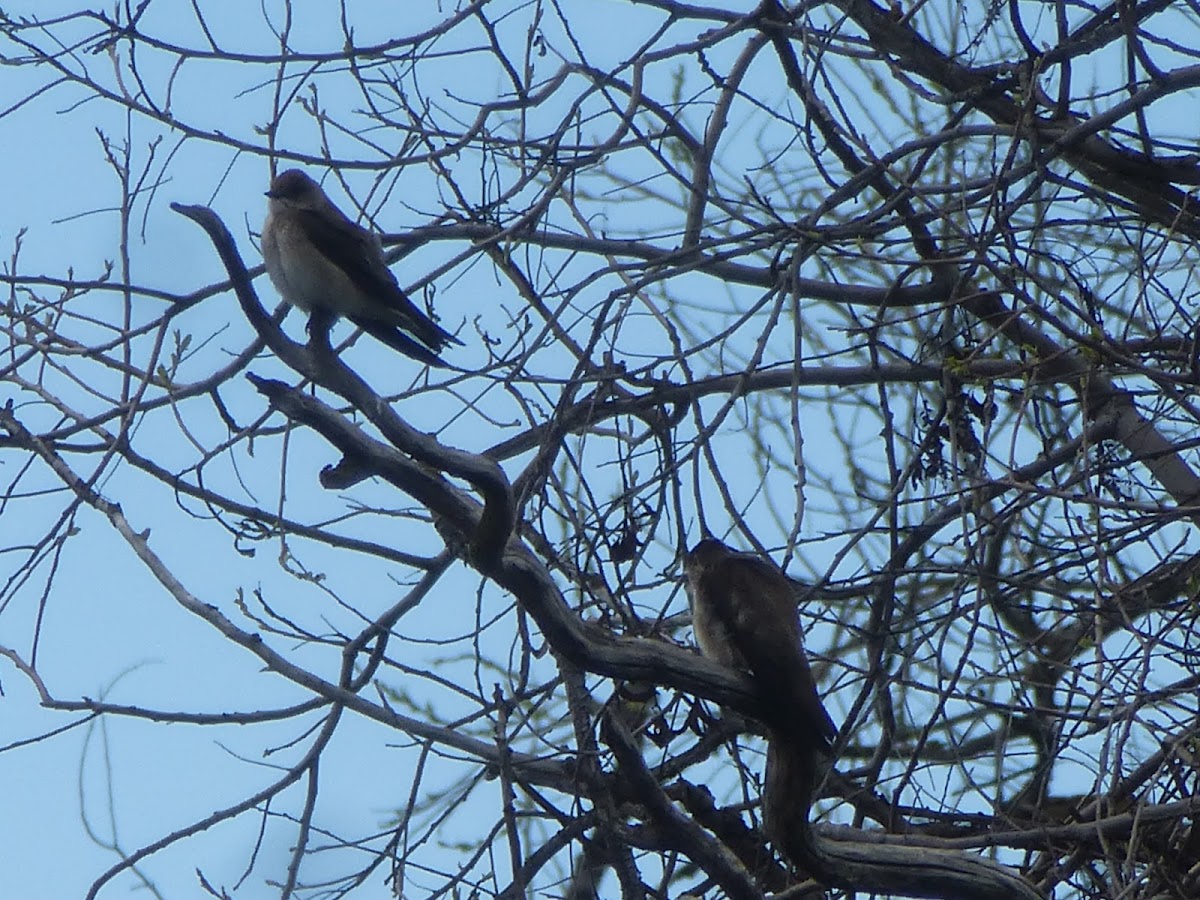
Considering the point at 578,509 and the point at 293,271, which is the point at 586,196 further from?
the point at 578,509

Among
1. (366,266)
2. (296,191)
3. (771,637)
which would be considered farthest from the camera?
(296,191)

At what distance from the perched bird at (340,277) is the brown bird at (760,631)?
4.26ft

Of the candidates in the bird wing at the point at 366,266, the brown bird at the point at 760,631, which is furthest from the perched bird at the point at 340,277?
the brown bird at the point at 760,631

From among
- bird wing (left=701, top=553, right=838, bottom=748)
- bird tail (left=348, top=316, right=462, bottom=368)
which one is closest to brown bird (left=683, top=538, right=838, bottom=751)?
bird wing (left=701, top=553, right=838, bottom=748)

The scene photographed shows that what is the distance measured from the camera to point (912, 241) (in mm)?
6215

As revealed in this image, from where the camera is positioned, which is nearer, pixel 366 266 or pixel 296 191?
pixel 366 266

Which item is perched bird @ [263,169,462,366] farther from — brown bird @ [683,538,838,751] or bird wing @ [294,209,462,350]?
brown bird @ [683,538,838,751]

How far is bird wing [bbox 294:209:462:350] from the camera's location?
5637 mm

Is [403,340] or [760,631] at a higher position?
[403,340]

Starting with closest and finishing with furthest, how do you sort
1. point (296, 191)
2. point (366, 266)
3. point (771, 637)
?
point (771, 637) → point (366, 266) → point (296, 191)

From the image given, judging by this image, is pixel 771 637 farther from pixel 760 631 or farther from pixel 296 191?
pixel 296 191

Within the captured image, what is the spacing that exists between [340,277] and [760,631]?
224cm

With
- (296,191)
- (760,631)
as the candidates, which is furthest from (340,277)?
(760,631)

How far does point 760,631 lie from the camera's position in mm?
4383
